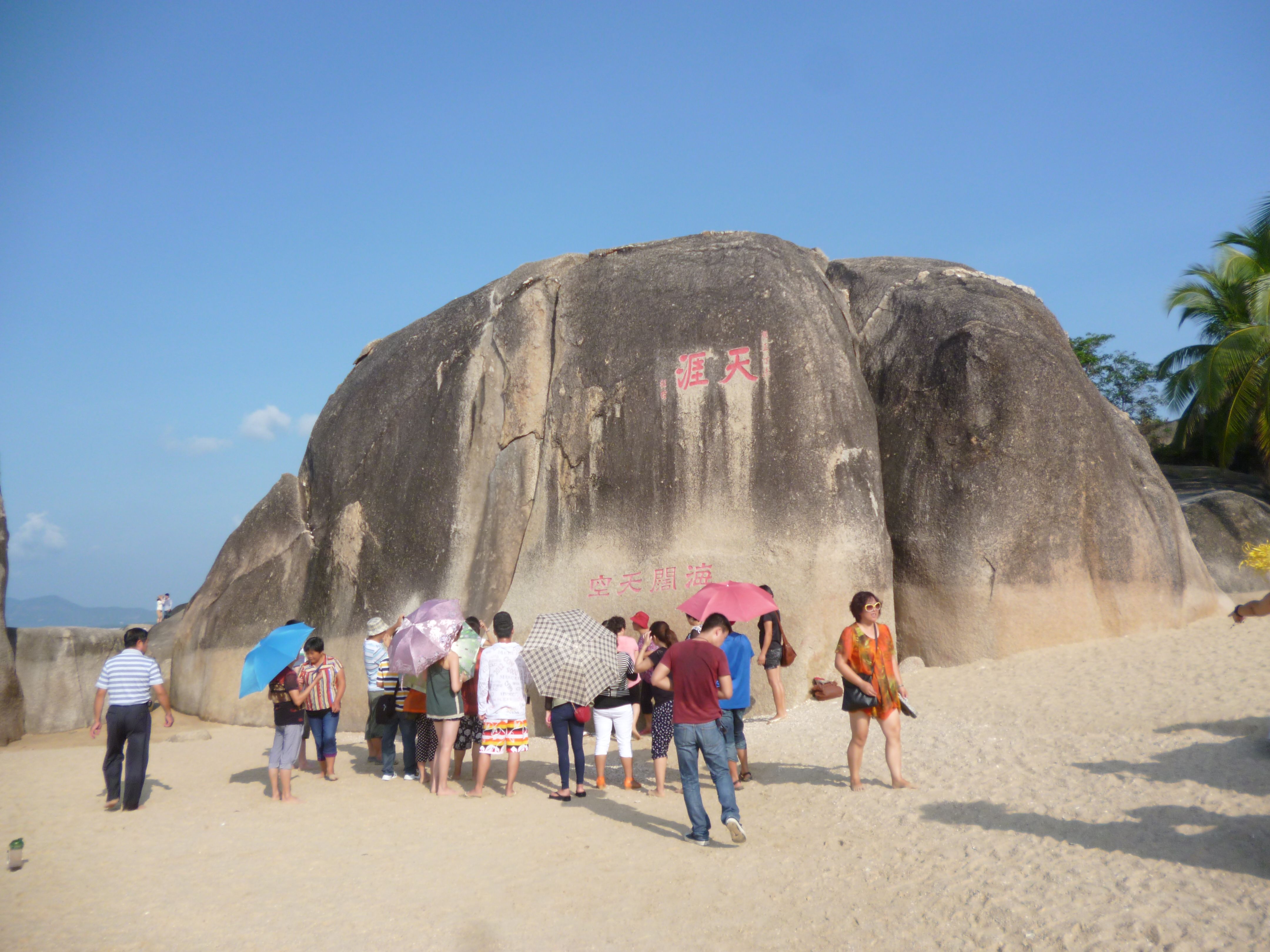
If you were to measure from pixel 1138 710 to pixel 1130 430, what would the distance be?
588cm

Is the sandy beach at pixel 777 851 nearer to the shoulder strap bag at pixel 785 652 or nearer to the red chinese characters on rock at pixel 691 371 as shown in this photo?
the shoulder strap bag at pixel 785 652

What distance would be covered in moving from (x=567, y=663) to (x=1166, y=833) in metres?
3.90

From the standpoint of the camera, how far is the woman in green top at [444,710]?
7.36 metres

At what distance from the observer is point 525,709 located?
7.42 meters

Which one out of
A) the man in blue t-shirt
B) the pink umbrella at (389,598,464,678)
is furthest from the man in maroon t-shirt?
the pink umbrella at (389,598,464,678)

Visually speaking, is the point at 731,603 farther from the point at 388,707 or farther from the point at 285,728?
the point at 285,728

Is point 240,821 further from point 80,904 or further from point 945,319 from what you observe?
point 945,319

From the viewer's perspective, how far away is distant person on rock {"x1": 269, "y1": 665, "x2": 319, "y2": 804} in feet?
24.3

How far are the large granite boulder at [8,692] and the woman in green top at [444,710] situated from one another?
7.73 m

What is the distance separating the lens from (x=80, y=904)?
196 inches

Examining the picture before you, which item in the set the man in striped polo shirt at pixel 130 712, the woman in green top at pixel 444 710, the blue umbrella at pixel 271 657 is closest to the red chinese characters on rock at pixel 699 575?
the woman in green top at pixel 444 710

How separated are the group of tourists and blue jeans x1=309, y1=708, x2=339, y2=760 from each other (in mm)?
19

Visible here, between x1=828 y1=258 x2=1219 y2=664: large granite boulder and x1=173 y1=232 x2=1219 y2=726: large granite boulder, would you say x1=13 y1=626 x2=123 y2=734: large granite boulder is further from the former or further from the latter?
x1=828 y1=258 x2=1219 y2=664: large granite boulder

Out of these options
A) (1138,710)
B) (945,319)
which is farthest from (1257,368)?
(1138,710)
